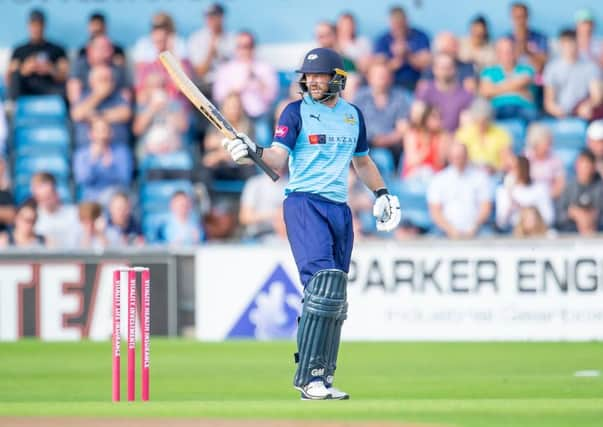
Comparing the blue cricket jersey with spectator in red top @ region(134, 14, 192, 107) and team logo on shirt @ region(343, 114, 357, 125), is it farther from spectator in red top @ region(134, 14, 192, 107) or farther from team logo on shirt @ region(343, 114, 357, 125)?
spectator in red top @ region(134, 14, 192, 107)

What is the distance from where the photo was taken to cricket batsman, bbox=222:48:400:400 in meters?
7.87

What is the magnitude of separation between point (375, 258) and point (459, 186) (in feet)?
4.95

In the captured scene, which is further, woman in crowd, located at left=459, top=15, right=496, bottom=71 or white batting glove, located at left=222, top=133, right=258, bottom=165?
woman in crowd, located at left=459, top=15, right=496, bottom=71

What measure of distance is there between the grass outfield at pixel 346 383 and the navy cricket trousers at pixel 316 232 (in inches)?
33.2

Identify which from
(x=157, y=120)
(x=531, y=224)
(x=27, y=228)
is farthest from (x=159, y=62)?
(x=531, y=224)

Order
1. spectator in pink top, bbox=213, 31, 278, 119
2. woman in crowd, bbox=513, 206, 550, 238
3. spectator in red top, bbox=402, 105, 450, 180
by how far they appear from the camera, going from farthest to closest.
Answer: spectator in pink top, bbox=213, 31, 278, 119
spectator in red top, bbox=402, 105, 450, 180
woman in crowd, bbox=513, 206, 550, 238

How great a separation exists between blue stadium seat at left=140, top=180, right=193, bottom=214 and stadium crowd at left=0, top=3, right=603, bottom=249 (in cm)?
2

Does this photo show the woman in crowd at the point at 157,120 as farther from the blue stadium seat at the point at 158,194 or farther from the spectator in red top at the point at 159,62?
the blue stadium seat at the point at 158,194

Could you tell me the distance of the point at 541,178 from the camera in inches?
580

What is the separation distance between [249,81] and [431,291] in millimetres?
4123

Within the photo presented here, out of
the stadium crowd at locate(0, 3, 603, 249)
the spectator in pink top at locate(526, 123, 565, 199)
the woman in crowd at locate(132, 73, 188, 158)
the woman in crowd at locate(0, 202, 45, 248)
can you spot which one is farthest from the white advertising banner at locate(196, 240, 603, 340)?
the woman in crowd at locate(132, 73, 188, 158)

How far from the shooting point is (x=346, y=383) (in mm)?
9625

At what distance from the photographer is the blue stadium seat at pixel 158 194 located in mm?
15844


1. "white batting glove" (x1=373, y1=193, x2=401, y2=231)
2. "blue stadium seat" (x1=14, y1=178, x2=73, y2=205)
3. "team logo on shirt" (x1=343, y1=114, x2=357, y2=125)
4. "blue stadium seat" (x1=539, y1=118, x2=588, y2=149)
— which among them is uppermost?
"blue stadium seat" (x1=539, y1=118, x2=588, y2=149)
